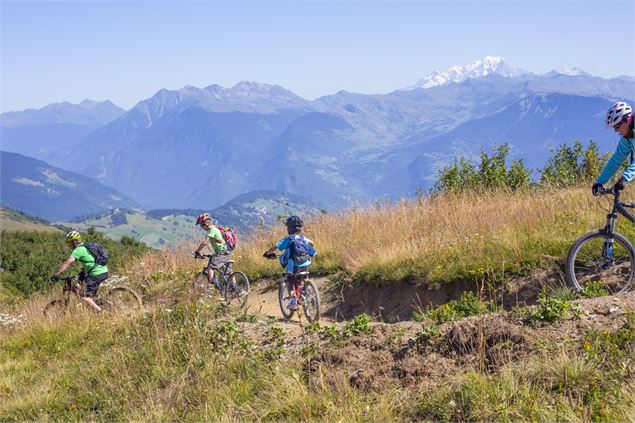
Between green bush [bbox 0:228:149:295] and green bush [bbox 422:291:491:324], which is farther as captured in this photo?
green bush [bbox 0:228:149:295]

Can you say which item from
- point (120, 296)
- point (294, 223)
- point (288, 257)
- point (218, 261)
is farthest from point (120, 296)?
point (294, 223)

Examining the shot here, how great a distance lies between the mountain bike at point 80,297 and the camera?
10336mm

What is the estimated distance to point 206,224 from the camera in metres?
11.7

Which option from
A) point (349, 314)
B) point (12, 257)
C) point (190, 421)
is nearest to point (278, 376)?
point (190, 421)

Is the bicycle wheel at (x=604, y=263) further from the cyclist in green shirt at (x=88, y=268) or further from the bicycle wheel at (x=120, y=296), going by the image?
the cyclist in green shirt at (x=88, y=268)

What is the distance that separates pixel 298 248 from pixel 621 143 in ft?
16.9

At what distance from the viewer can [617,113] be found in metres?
6.83

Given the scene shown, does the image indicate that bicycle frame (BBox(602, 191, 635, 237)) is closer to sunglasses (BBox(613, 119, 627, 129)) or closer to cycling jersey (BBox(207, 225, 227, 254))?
sunglasses (BBox(613, 119, 627, 129))

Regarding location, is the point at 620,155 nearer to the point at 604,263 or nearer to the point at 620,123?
the point at 620,123

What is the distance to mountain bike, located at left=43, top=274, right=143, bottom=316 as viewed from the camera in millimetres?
10336

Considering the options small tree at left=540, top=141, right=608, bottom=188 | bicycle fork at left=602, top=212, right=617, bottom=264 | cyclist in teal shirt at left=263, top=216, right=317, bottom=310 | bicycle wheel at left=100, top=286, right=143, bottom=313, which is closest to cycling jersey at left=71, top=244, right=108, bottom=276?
bicycle wheel at left=100, top=286, right=143, bottom=313

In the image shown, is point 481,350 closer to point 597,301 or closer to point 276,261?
point 597,301

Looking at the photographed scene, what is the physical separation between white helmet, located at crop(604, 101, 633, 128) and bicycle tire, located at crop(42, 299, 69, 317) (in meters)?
9.46

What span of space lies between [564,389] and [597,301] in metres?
2.01
